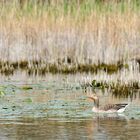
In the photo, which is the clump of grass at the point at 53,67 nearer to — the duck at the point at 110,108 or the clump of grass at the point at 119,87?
the clump of grass at the point at 119,87

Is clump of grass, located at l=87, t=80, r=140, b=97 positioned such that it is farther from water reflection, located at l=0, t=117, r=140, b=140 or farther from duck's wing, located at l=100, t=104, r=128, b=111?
water reflection, located at l=0, t=117, r=140, b=140

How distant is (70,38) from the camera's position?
17.1 metres

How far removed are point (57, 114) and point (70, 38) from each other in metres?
6.36

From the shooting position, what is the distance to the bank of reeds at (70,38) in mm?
16844

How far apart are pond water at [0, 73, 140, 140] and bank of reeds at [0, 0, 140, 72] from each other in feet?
6.40

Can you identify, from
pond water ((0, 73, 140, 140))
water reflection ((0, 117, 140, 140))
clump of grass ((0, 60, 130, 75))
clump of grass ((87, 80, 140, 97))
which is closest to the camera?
water reflection ((0, 117, 140, 140))

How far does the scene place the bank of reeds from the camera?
16.8 metres

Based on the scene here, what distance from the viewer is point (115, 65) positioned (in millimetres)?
16672

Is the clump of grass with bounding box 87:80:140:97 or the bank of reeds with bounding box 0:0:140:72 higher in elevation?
the bank of reeds with bounding box 0:0:140:72

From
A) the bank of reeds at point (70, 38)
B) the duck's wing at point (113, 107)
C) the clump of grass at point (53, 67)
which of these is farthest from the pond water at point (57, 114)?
the bank of reeds at point (70, 38)

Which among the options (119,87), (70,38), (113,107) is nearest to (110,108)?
(113,107)

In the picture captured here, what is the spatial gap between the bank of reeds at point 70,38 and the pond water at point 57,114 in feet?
6.40

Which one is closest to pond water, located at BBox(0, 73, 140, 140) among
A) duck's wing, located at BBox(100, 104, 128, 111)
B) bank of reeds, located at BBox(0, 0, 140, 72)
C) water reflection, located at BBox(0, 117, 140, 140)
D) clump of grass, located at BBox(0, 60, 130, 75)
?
water reflection, located at BBox(0, 117, 140, 140)

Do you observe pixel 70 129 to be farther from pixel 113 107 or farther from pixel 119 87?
pixel 119 87
